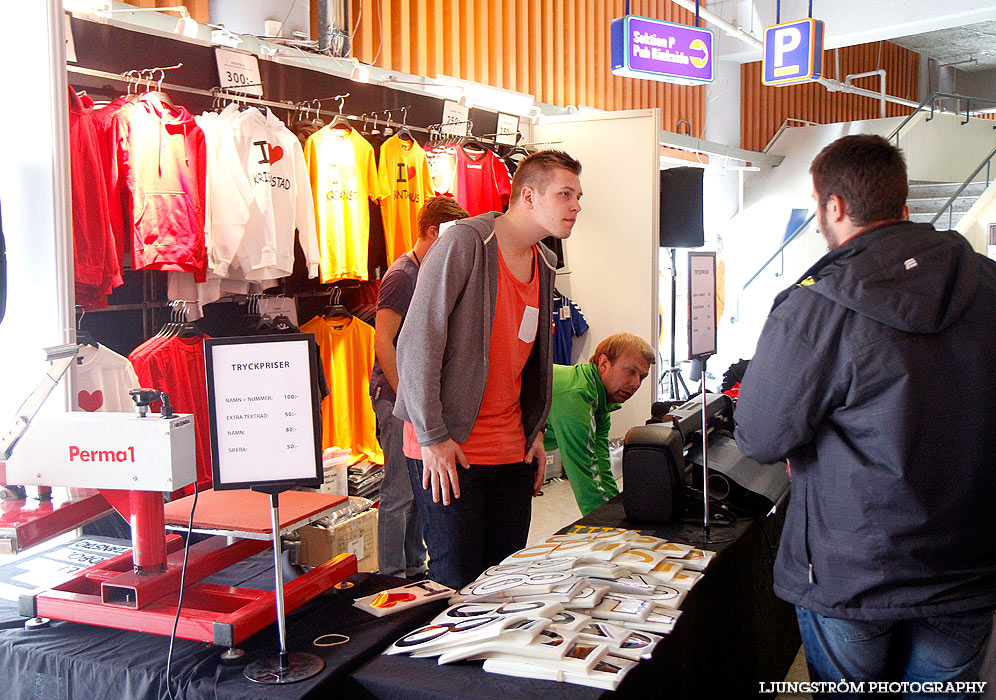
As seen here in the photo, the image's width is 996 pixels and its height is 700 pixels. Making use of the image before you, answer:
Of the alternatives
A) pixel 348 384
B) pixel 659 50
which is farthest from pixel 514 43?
pixel 348 384

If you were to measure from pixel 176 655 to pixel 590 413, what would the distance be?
5.56 ft

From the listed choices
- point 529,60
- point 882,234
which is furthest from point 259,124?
point 529,60

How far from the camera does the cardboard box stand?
3574mm

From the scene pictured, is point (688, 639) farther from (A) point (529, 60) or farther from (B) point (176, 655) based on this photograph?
(A) point (529, 60)

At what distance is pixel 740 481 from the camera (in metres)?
2.54

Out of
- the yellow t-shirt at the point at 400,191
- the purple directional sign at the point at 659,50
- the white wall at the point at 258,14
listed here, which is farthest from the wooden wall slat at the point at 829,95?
the white wall at the point at 258,14

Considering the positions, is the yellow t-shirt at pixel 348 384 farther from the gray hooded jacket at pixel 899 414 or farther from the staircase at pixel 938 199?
the staircase at pixel 938 199

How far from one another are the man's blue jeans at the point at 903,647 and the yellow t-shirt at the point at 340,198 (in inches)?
130

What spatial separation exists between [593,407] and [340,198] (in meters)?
2.07

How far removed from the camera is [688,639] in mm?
1771

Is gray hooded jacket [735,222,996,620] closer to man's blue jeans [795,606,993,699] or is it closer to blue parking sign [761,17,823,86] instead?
man's blue jeans [795,606,993,699]

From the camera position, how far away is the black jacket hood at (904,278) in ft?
4.88

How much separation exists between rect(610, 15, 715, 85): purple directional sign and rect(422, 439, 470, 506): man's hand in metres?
4.77

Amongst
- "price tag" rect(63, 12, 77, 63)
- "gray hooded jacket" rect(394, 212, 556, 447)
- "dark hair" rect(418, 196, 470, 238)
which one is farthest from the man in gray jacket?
"price tag" rect(63, 12, 77, 63)
